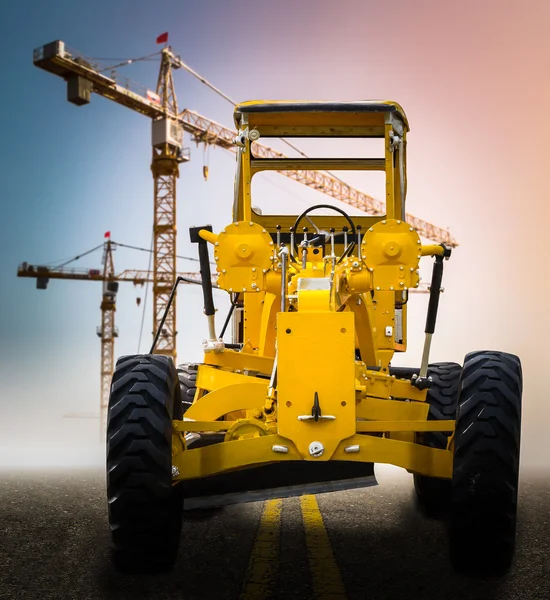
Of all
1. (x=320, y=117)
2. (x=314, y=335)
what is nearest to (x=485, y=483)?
(x=314, y=335)

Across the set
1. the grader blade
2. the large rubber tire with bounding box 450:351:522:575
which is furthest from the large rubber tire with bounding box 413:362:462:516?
the large rubber tire with bounding box 450:351:522:575

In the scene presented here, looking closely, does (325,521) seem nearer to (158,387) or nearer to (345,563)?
(345,563)

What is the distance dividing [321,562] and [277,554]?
439mm

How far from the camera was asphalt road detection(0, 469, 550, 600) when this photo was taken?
4906mm

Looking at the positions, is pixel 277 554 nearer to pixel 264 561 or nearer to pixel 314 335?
pixel 264 561

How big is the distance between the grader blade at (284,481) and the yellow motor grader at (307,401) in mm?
10

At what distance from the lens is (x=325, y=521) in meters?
7.30

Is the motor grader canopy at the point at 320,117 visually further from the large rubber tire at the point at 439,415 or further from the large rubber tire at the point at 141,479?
the large rubber tire at the point at 141,479

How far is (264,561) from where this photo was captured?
5676 mm

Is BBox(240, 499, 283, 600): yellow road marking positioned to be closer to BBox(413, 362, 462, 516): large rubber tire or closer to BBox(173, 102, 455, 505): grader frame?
BBox(173, 102, 455, 505): grader frame

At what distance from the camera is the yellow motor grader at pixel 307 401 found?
4.88 m

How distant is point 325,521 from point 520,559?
2.14 m

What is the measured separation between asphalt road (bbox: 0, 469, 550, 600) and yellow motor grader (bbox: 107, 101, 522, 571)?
0.88 ft

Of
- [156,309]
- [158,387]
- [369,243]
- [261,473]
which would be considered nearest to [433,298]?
[369,243]
